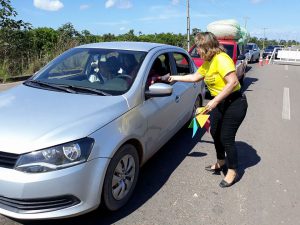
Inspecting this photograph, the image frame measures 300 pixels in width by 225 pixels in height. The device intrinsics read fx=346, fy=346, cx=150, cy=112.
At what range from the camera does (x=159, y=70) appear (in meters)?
4.80

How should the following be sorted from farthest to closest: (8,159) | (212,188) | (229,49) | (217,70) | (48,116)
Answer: (229,49), (212,188), (217,70), (48,116), (8,159)

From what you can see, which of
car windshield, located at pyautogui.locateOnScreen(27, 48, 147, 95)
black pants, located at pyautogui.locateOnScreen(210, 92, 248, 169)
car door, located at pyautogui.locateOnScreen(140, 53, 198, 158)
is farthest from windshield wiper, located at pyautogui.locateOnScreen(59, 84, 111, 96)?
black pants, located at pyautogui.locateOnScreen(210, 92, 248, 169)

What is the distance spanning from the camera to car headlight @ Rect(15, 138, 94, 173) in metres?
2.84

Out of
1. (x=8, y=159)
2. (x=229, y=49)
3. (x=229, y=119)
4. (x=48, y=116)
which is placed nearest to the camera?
(x=8, y=159)

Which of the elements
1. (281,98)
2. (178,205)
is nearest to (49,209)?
(178,205)

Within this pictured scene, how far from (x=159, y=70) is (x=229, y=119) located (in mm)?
1224

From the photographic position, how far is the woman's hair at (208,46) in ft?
13.2

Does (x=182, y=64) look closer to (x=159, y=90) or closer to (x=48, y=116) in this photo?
(x=159, y=90)

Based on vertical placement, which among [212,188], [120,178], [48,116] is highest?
[48,116]

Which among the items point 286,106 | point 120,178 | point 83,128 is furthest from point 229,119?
point 286,106

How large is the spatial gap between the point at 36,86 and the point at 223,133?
2.38 meters

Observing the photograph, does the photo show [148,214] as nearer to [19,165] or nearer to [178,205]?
[178,205]

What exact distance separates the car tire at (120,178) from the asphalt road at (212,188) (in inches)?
6.0

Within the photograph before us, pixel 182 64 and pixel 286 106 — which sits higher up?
pixel 182 64
